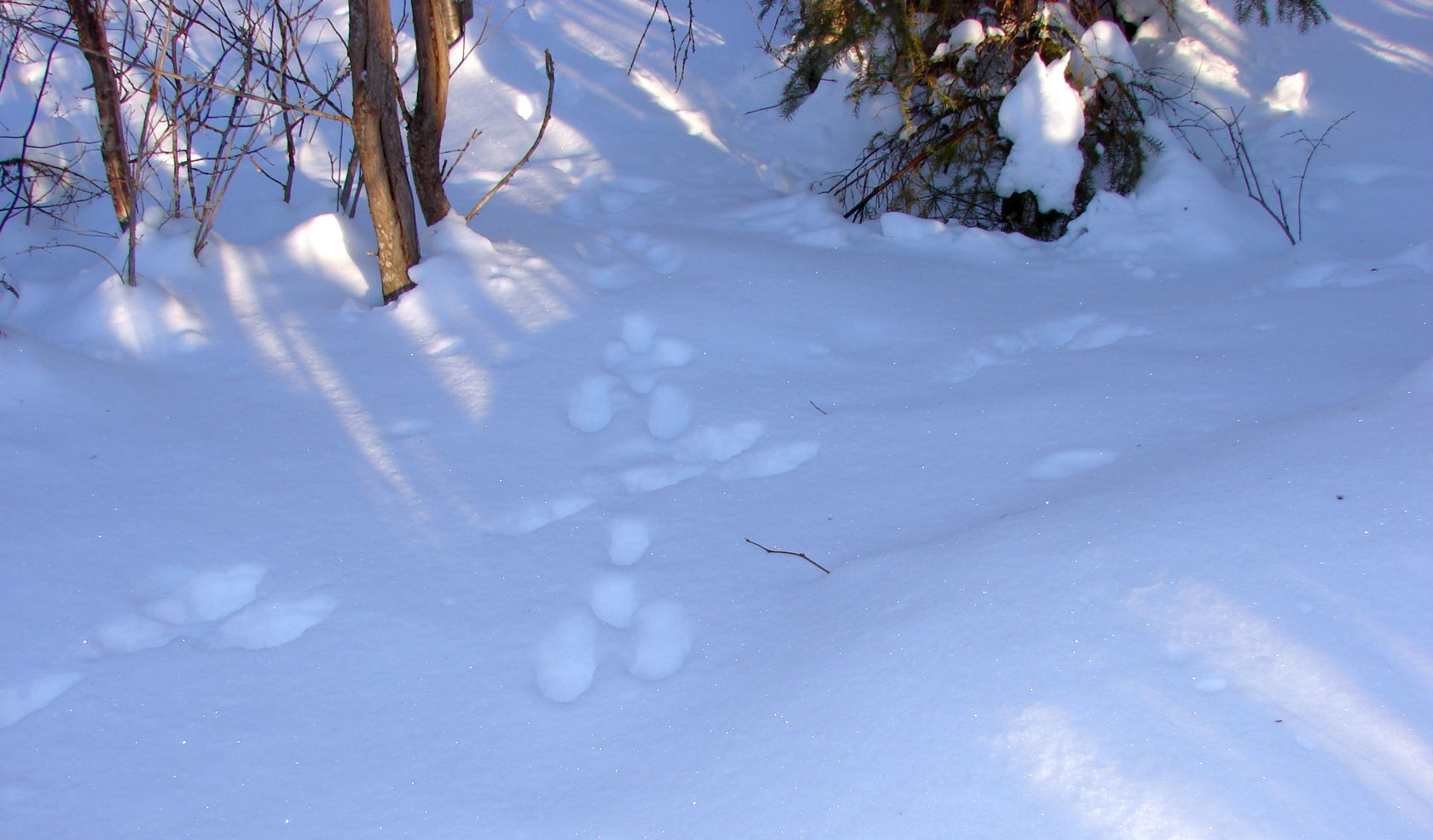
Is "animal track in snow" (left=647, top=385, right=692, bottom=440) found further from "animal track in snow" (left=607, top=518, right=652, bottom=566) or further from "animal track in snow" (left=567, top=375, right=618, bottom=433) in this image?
"animal track in snow" (left=607, top=518, right=652, bottom=566)

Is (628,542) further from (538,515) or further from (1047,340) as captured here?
(1047,340)

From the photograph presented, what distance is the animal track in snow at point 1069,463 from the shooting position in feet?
6.15

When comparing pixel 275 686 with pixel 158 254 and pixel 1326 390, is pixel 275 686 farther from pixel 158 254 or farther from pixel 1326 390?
pixel 1326 390

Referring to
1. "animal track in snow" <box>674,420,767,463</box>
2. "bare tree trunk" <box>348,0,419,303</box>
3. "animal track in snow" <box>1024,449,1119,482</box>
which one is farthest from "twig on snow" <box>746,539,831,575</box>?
"bare tree trunk" <box>348,0,419,303</box>

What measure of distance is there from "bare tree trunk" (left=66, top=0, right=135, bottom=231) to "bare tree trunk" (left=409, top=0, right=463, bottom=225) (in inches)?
32.6

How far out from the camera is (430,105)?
112 inches

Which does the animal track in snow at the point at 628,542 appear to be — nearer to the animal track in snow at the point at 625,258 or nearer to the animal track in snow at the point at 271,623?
the animal track in snow at the point at 271,623

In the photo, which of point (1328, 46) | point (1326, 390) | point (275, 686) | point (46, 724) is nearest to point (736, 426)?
point (275, 686)

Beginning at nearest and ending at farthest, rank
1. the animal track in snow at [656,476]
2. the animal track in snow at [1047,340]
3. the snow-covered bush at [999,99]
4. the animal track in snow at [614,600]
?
the animal track in snow at [614,600] < the animal track in snow at [656,476] < the animal track in snow at [1047,340] < the snow-covered bush at [999,99]

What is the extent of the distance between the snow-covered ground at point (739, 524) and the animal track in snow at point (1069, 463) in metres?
0.04

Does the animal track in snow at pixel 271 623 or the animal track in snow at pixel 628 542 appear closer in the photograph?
the animal track in snow at pixel 271 623

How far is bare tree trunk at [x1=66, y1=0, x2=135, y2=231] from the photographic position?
254 cm

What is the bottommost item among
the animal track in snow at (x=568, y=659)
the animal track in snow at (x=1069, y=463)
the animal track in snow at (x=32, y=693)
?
the animal track in snow at (x=32, y=693)

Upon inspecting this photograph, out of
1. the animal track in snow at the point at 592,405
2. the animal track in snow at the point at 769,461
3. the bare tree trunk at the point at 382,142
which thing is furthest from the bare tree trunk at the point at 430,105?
the animal track in snow at the point at 769,461
